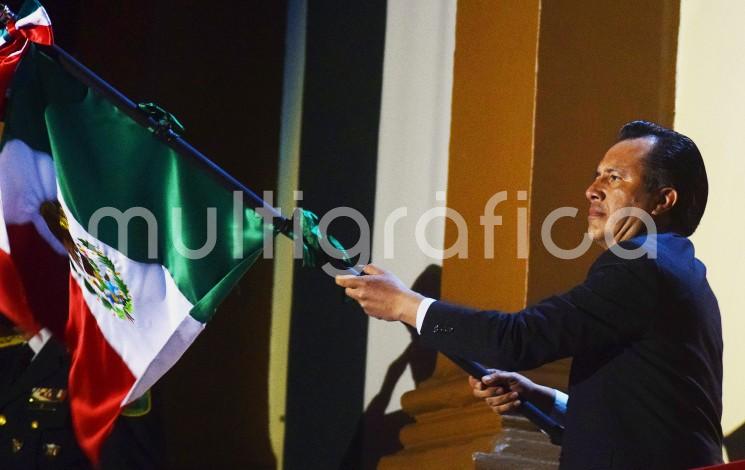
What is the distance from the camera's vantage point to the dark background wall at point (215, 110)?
3873 mm

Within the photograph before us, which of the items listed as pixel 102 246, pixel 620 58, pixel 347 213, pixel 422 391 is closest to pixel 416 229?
pixel 347 213

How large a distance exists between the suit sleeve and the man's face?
18 cm

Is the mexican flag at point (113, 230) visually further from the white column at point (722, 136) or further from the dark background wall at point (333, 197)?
the white column at point (722, 136)

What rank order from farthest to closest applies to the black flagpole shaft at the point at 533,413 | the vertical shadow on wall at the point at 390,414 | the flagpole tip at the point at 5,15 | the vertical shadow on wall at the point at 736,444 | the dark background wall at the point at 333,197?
1. the dark background wall at the point at 333,197
2. the vertical shadow on wall at the point at 390,414
3. the vertical shadow on wall at the point at 736,444
4. the flagpole tip at the point at 5,15
5. the black flagpole shaft at the point at 533,413

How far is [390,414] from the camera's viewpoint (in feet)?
11.7

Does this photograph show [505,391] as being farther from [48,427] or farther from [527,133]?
[48,427]

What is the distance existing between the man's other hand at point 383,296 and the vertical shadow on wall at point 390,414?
40.9 inches

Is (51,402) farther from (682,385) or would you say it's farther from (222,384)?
(682,385)

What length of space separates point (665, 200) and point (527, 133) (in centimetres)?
79

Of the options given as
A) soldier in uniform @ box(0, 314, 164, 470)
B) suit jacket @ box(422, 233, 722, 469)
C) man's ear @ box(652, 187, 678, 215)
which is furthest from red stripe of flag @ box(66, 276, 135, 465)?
man's ear @ box(652, 187, 678, 215)

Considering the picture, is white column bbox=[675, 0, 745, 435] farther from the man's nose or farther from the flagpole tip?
the flagpole tip

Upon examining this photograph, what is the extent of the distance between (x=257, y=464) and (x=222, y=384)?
0.31 m

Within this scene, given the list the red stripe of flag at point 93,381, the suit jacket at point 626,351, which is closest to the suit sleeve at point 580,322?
the suit jacket at point 626,351

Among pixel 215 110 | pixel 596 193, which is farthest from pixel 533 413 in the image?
pixel 215 110
